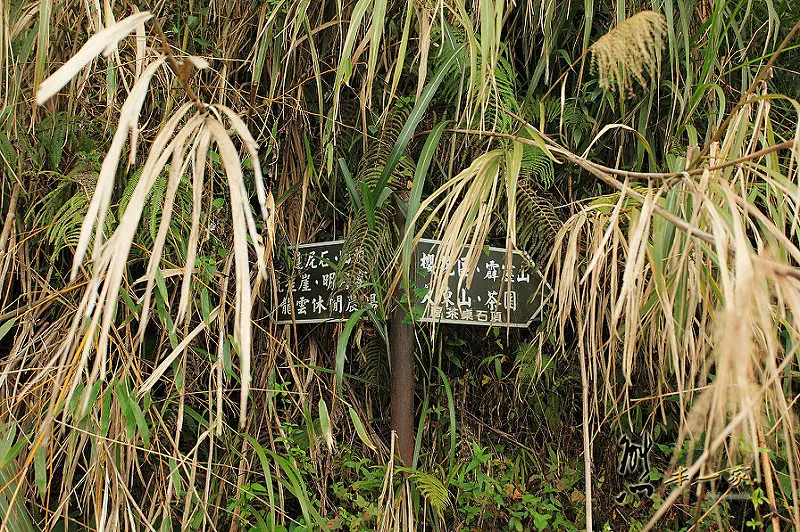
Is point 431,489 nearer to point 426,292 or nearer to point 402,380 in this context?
point 402,380

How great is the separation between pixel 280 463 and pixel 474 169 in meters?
0.63

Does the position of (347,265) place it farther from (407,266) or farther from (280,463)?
(280,463)

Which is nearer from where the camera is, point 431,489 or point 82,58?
point 82,58

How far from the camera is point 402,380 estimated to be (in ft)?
4.91

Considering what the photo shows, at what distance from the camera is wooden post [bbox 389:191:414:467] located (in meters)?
1.49

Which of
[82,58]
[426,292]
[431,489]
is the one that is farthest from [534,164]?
[82,58]

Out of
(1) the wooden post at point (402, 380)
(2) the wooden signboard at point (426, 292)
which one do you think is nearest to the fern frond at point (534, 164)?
(2) the wooden signboard at point (426, 292)

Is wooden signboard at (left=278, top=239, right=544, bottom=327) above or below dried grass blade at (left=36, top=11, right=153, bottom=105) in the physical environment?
below

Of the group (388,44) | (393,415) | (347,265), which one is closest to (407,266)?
(347,265)

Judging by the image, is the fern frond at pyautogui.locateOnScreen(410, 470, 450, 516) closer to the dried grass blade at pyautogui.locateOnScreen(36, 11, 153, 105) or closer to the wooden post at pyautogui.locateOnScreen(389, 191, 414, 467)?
the wooden post at pyautogui.locateOnScreen(389, 191, 414, 467)

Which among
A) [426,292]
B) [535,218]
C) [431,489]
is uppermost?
[535,218]

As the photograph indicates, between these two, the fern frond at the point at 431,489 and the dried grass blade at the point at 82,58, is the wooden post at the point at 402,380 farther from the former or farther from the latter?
the dried grass blade at the point at 82,58

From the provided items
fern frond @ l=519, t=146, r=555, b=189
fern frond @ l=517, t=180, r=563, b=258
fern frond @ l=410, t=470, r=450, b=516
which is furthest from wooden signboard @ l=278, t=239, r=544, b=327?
fern frond @ l=410, t=470, r=450, b=516

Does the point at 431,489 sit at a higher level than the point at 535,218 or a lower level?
lower
